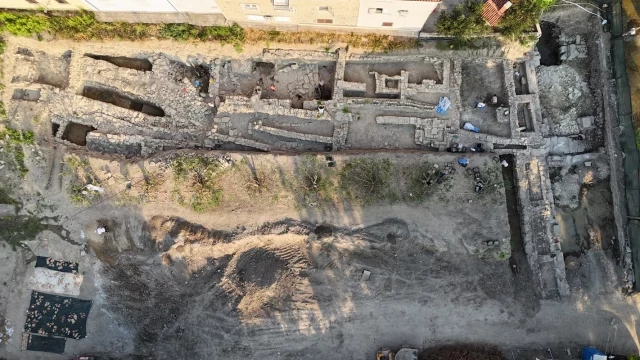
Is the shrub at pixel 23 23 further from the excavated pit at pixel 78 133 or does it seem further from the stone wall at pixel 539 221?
the stone wall at pixel 539 221

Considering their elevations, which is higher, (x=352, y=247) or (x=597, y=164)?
(x=597, y=164)

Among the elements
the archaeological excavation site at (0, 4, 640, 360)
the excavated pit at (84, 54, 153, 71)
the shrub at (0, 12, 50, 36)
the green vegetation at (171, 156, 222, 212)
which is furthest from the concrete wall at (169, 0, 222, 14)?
the green vegetation at (171, 156, 222, 212)

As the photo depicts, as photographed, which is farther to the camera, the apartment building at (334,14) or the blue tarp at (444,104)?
the blue tarp at (444,104)

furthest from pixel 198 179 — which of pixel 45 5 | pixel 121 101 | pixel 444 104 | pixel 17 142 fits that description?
pixel 444 104

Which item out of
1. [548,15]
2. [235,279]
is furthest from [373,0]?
[235,279]

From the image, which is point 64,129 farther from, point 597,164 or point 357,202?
point 597,164

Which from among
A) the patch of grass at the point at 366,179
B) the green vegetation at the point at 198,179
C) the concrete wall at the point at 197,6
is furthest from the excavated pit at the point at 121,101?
the patch of grass at the point at 366,179
